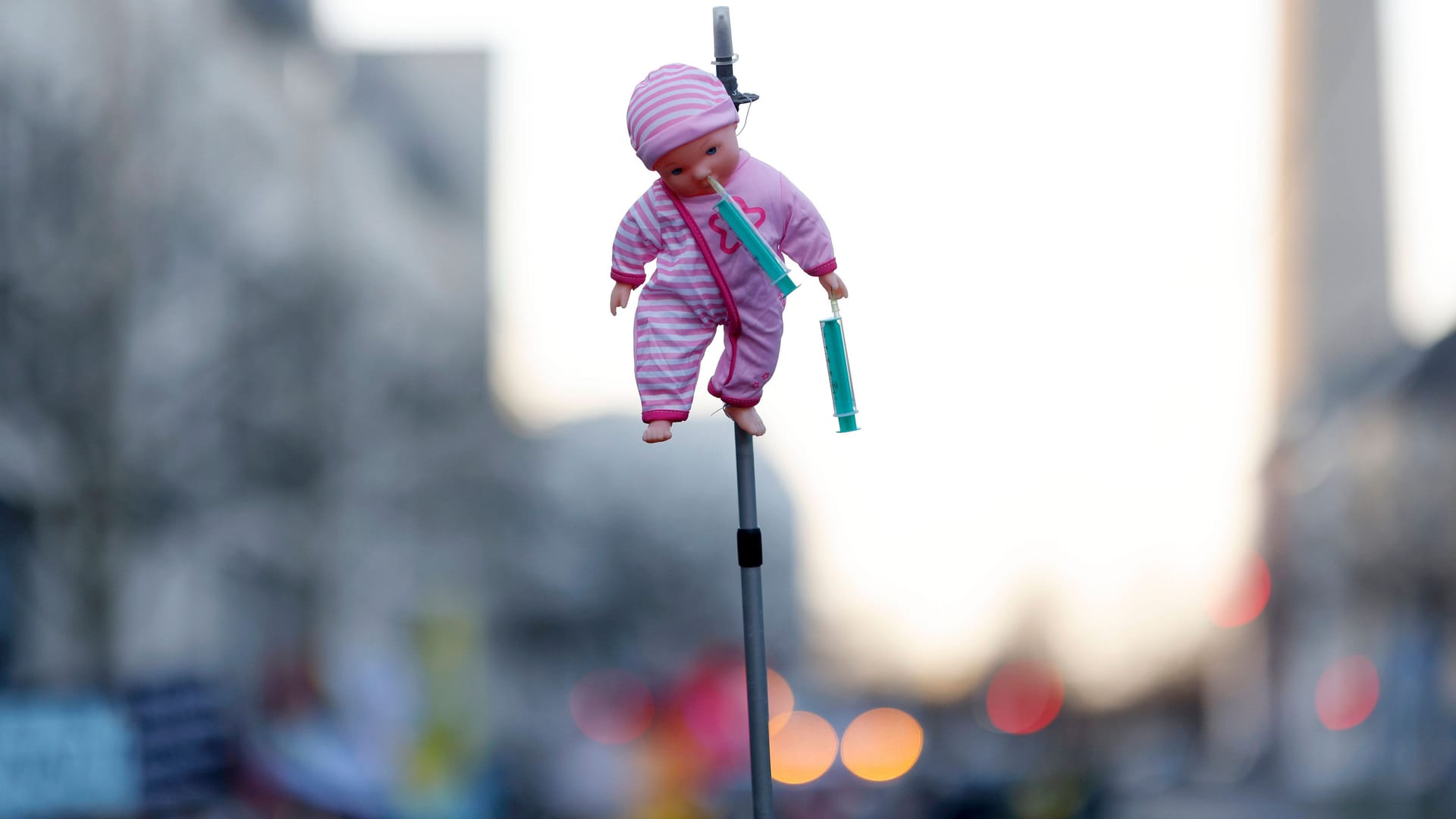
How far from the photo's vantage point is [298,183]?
496 cm

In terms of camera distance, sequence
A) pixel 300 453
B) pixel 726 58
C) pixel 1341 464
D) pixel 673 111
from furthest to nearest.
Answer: pixel 1341 464 < pixel 300 453 < pixel 726 58 < pixel 673 111

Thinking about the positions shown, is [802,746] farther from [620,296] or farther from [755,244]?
[755,244]

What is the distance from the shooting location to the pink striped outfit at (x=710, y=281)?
1487 millimetres

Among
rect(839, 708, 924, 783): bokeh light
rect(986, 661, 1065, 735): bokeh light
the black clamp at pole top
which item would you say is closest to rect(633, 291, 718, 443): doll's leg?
the black clamp at pole top

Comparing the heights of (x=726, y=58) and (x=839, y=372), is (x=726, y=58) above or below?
above

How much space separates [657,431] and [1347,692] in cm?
519

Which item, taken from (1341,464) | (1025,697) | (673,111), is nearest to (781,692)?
(1025,697)

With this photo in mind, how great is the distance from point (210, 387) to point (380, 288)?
848 millimetres

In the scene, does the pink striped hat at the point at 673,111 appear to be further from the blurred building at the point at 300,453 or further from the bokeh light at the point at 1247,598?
the bokeh light at the point at 1247,598

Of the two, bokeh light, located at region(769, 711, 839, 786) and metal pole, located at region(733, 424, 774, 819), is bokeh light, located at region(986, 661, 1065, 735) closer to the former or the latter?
bokeh light, located at region(769, 711, 839, 786)

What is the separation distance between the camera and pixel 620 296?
155 centimetres

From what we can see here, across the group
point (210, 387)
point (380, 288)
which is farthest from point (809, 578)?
point (210, 387)

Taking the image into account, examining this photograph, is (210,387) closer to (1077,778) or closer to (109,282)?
(109,282)

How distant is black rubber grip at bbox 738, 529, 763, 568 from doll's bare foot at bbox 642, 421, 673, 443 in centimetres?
18
